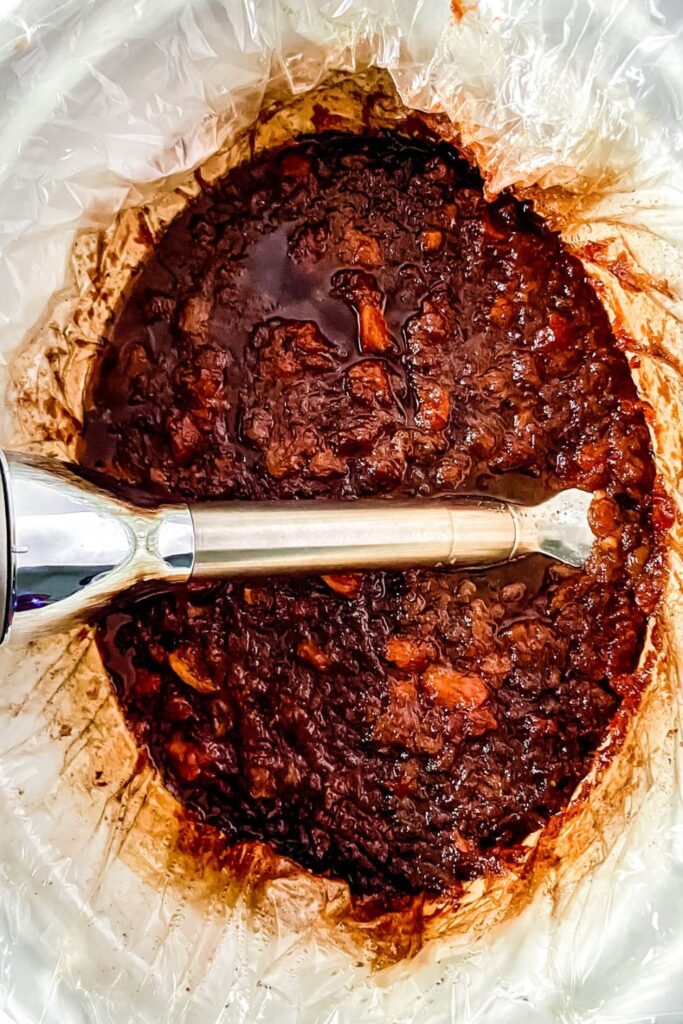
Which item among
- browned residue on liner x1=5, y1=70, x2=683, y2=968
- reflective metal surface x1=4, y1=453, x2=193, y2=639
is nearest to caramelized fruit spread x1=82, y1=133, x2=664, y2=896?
browned residue on liner x1=5, y1=70, x2=683, y2=968

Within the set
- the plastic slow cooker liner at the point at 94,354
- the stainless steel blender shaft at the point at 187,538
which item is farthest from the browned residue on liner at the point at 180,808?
the stainless steel blender shaft at the point at 187,538

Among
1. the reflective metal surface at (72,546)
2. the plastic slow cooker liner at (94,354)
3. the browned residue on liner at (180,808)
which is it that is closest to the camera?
the reflective metal surface at (72,546)

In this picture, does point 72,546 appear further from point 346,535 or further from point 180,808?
point 180,808

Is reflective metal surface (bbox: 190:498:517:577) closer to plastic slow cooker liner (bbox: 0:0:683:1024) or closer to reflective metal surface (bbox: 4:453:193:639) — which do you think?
reflective metal surface (bbox: 4:453:193:639)

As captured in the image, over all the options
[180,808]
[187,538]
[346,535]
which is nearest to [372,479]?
[346,535]

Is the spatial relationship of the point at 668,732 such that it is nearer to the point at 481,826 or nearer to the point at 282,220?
the point at 481,826

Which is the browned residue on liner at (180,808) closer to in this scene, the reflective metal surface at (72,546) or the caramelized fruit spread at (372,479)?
the caramelized fruit spread at (372,479)
